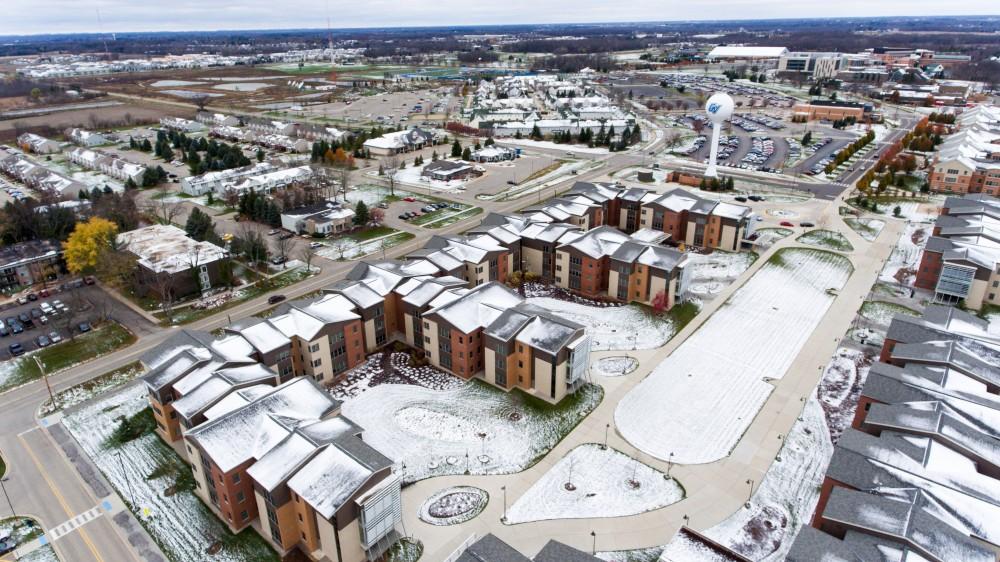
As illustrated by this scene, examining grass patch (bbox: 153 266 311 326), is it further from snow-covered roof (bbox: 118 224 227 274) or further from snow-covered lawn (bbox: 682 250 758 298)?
snow-covered lawn (bbox: 682 250 758 298)

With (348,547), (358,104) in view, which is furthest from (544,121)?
(348,547)

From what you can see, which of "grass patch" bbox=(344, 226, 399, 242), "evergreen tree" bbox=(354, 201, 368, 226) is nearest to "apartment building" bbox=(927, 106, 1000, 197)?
"grass patch" bbox=(344, 226, 399, 242)

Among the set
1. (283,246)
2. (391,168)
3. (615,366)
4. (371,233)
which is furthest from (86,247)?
(615,366)

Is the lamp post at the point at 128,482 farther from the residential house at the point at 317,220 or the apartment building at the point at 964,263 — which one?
the apartment building at the point at 964,263

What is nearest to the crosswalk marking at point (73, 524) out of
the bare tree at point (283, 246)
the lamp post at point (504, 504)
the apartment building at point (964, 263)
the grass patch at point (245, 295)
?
the lamp post at point (504, 504)

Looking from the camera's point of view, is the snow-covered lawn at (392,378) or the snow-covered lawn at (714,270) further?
the snow-covered lawn at (714,270)

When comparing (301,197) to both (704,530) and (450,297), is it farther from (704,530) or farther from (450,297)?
(704,530)
